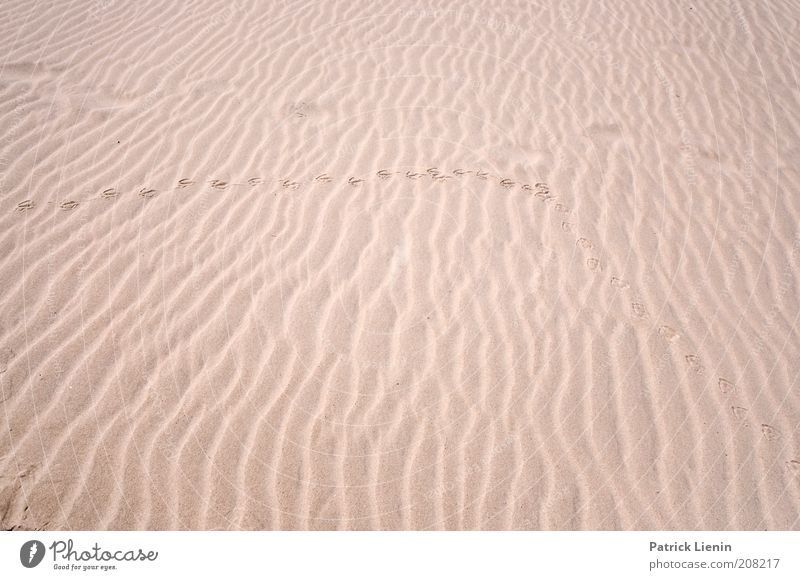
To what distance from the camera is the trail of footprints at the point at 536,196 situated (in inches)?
161

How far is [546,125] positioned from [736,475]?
4.09 metres

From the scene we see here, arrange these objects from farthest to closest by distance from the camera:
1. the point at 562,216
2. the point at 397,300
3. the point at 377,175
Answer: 1. the point at 377,175
2. the point at 562,216
3. the point at 397,300

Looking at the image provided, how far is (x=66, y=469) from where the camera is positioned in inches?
144

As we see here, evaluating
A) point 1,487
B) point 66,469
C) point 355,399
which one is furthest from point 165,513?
point 355,399

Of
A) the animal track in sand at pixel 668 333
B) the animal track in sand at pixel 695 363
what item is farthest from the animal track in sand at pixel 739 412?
the animal track in sand at pixel 668 333

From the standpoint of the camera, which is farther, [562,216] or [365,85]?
[365,85]

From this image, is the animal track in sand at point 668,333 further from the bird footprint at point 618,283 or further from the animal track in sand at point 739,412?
the animal track in sand at point 739,412

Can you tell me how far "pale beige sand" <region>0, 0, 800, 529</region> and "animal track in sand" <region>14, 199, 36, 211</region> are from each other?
0.07 metres

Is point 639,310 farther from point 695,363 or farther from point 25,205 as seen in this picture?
point 25,205

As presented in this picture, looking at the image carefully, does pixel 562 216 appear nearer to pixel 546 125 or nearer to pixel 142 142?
pixel 546 125

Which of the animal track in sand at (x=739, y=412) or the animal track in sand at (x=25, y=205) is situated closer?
the animal track in sand at (x=739, y=412)
